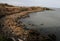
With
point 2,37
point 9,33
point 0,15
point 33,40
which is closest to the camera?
point 33,40

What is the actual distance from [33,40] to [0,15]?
20.6m

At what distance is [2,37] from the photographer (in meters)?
21.3

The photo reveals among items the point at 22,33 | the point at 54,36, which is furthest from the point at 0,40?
the point at 54,36

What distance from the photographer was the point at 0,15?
128ft

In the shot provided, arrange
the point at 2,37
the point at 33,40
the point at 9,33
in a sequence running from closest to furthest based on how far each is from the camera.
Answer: the point at 33,40 → the point at 2,37 → the point at 9,33

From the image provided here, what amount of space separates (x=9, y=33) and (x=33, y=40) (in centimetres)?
481

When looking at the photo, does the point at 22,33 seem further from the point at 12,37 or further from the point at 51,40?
the point at 51,40

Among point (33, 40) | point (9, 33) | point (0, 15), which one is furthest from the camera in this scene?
point (0, 15)

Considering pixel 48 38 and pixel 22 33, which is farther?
pixel 22 33

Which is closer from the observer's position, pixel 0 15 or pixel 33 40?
pixel 33 40

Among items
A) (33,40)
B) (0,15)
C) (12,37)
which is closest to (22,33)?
(12,37)

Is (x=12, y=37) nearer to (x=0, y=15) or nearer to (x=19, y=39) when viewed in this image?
(x=19, y=39)

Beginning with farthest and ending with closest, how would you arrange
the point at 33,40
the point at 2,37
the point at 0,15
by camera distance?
the point at 0,15
the point at 2,37
the point at 33,40

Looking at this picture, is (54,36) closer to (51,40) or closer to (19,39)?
(51,40)
